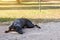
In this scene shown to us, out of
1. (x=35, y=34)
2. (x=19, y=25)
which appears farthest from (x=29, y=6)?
(x=35, y=34)

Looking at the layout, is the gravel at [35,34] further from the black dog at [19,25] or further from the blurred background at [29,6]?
the blurred background at [29,6]

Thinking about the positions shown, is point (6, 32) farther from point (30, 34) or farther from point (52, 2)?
point (52, 2)

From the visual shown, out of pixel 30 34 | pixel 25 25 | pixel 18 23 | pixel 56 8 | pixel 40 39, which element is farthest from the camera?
pixel 56 8

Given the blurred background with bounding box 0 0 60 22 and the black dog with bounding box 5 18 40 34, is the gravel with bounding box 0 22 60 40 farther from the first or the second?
the blurred background with bounding box 0 0 60 22

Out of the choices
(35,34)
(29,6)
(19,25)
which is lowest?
(29,6)

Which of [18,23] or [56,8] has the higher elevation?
[18,23]

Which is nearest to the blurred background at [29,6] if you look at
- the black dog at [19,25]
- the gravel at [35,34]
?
the black dog at [19,25]

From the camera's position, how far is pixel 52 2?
36.3ft

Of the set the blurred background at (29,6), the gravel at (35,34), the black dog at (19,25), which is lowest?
the blurred background at (29,6)

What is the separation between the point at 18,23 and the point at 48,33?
88 cm

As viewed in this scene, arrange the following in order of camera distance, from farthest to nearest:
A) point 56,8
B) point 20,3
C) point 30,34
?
1. point 20,3
2. point 56,8
3. point 30,34

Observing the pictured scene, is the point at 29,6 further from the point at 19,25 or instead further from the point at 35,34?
the point at 35,34

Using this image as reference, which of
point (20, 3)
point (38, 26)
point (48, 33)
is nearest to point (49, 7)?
point (20, 3)

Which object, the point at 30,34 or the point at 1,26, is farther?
the point at 1,26
